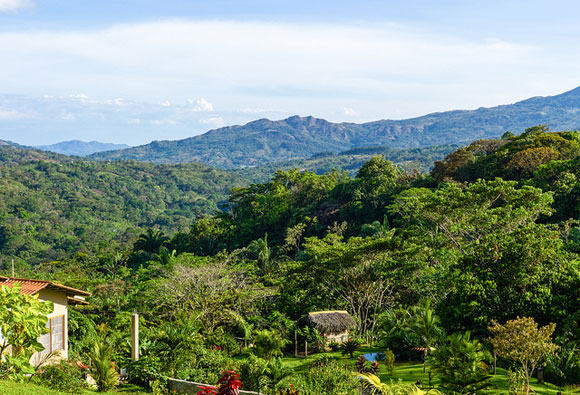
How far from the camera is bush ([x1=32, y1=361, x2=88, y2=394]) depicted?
10469 millimetres

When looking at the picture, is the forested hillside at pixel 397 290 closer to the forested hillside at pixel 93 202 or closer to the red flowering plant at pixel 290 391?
the red flowering plant at pixel 290 391

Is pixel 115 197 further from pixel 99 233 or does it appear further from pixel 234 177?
pixel 234 177

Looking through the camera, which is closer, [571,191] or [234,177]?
[571,191]

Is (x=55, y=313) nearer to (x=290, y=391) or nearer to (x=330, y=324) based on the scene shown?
(x=290, y=391)

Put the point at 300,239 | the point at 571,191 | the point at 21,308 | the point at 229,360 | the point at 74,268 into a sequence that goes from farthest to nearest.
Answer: the point at 74,268, the point at 300,239, the point at 571,191, the point at 229,360, the point at 21,308

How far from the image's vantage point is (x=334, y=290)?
72.7 feet

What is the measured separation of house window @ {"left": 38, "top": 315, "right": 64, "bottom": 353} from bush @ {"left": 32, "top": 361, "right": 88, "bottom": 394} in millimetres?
2307

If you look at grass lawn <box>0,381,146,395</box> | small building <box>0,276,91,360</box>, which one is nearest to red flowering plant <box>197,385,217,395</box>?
grass lawn <box>0,381,146,395</box>

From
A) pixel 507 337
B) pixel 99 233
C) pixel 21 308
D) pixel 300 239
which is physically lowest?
pixel 99 233

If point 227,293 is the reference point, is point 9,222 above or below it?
below

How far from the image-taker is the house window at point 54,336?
1364 centimetres

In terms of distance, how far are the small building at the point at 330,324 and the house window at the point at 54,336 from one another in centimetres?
739

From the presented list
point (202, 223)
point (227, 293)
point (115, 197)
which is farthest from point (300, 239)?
point (115, 197)

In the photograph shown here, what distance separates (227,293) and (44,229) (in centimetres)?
7522
